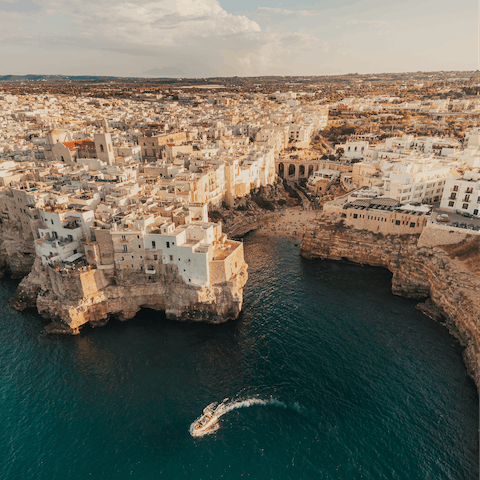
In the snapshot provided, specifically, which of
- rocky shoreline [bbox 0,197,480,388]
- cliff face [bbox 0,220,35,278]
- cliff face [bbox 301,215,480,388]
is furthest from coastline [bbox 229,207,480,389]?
cliff face [bbox 0,220,35,278]

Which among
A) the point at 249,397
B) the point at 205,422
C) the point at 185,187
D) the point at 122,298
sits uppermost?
the point at 185,187

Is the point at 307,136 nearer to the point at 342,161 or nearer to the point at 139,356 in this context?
the point at 342,161

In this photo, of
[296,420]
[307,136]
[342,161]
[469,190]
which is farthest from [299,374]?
[307,136]

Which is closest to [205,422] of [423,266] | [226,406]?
[226,406]

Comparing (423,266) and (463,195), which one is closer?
(423,266)

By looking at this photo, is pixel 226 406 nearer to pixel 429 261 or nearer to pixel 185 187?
pixel 429 261

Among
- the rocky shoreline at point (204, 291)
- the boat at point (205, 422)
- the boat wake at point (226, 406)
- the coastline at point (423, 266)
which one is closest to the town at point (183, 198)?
the rocky shoreline at point (204, 291)
